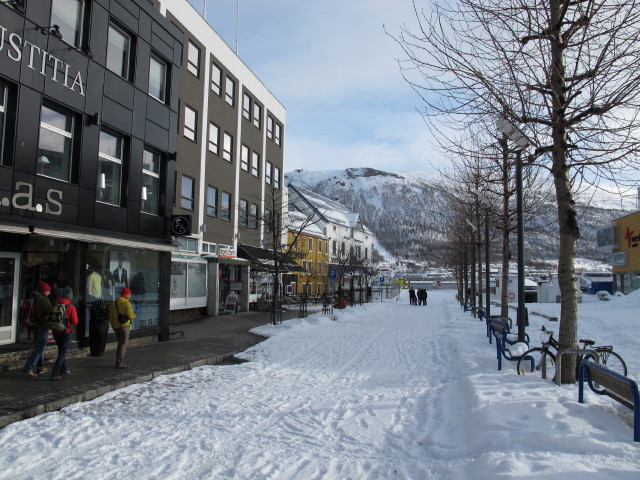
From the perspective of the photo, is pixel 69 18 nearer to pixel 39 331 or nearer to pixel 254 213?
pixel 39 331

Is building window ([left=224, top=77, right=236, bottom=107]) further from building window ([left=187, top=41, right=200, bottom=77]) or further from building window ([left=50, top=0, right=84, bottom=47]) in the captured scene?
building window ([left=50, top=0, right=84, bottom=47])

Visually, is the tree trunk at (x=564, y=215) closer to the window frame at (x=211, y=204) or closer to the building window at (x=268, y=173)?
the window frame at (x=211, y=204)

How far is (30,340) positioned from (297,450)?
7.76 meters

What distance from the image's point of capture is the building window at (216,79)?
25.9 m

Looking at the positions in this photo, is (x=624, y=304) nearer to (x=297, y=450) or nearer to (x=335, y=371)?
(x=335, y=371)

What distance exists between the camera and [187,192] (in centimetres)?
2338

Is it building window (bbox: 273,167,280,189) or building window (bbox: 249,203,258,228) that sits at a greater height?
building window (bbox: 273,167,280,189)

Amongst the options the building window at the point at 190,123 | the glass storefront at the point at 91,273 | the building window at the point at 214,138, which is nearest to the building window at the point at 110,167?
the glass storefront at the point at 91,273

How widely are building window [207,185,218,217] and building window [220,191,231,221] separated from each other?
50cm

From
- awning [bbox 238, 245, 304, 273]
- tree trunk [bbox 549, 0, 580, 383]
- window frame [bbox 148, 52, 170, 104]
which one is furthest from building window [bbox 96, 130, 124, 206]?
awning [bbox 238, 245, 304, 273]

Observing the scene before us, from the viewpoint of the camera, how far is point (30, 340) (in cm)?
1059

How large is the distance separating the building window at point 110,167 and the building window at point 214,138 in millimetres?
12246

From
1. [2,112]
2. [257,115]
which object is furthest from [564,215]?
[257,115]

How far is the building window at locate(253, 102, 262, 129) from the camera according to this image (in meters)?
31.2
